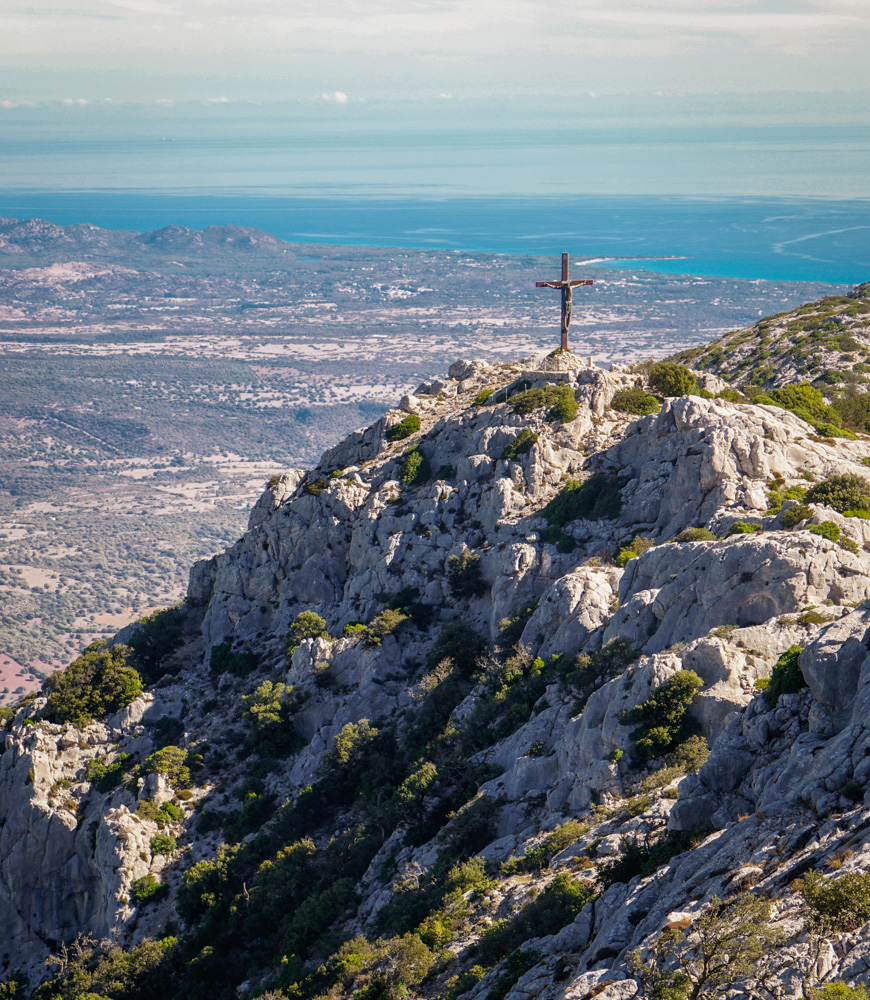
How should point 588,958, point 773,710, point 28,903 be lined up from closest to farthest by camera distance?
point 588,958, point 773,710, point 28,903

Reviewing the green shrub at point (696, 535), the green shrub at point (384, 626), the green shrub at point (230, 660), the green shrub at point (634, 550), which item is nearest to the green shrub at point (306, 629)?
the green shrub at point (230, 660)

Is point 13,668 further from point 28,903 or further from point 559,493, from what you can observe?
point 559,493

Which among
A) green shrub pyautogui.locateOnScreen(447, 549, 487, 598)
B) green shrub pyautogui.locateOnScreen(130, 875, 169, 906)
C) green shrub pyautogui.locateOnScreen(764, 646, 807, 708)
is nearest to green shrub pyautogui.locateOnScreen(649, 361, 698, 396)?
green shrub pyautogui.locateOnScreen(447, 549, 487, 598)

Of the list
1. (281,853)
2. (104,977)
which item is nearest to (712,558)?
(281,853)

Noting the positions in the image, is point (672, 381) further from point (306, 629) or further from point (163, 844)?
point (163, 844)

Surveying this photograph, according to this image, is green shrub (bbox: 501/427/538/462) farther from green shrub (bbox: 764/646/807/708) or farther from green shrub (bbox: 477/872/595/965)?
green shrub (bbox: 477/872/595/965)

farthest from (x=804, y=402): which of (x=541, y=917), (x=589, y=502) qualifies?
(x=541, y=917)
